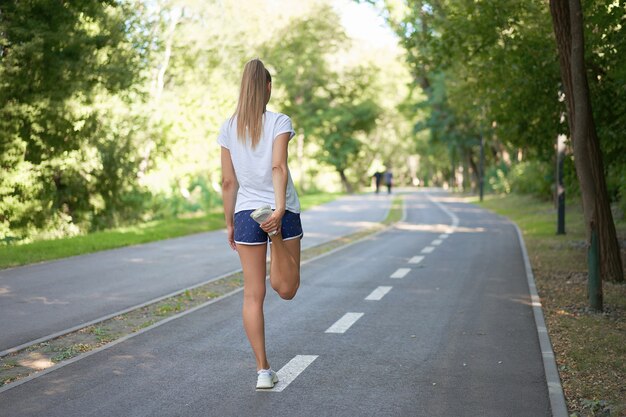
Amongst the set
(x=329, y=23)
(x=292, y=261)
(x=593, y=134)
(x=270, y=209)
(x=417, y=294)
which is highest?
(x=329, y=23)

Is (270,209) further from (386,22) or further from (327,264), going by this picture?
(386,22)

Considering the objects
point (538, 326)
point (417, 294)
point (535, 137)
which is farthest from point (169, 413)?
point (535, 137)

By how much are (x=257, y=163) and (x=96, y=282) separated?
736 cm

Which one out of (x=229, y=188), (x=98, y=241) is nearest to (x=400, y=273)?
(x=98, y=241)

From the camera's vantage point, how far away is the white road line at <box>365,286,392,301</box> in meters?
10.3

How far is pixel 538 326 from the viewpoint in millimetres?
8234

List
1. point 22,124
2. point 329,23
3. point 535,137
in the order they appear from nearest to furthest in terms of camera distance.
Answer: point 535,137 < point 22,124 < point 329,23

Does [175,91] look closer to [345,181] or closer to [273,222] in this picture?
[273,222]

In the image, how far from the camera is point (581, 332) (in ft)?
26.0

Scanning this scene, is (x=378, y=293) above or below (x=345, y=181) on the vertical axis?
below

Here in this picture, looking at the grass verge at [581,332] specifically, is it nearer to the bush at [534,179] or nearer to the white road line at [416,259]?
the white road line at [416,259]

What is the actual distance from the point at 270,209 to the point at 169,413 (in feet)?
4.62

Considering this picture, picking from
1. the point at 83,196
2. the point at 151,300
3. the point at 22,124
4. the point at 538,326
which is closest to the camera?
the point at 538,326

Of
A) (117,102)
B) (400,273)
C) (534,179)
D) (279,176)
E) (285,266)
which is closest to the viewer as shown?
(279,176)
